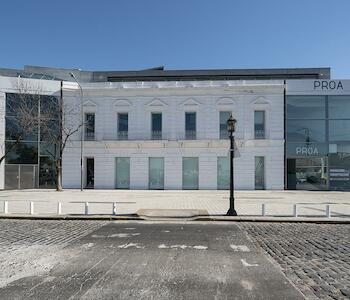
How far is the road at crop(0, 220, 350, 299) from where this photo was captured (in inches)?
200

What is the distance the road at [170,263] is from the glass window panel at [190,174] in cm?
1820

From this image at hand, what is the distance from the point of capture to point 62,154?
97.6 feet

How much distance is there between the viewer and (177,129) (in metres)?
29.3

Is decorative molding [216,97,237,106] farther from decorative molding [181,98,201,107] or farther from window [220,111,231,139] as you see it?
decorative molding [181,98,201,107]

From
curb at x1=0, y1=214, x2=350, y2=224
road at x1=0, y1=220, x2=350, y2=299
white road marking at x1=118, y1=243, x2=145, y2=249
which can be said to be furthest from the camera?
curb at x1=0, y1=214, x2=350, y2=224

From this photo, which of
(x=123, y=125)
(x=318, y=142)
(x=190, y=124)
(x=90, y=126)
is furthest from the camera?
(x=90, y=126)

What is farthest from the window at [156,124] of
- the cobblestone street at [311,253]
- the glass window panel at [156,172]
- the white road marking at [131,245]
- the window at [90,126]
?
the white road marking at [131,245]

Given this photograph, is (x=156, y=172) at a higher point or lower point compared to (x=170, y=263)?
higher

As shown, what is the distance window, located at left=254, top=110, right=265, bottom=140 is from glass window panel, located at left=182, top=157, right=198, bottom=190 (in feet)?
20.4

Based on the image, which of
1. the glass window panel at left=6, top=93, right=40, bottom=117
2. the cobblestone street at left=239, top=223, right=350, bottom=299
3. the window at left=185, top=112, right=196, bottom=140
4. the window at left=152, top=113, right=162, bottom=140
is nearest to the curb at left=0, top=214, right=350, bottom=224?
the cobblestone street at left=239, top=223, right=350, bottom=299

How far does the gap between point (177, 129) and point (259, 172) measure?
8766mm

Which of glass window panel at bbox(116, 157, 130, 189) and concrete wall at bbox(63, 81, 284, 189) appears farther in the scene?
glass window panel at bbox(116, 157, 130, 189)

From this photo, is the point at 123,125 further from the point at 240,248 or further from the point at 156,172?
the point at 240,248

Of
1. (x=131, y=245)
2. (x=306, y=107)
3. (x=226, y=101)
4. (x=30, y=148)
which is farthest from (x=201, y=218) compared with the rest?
(x=30, y=148)
